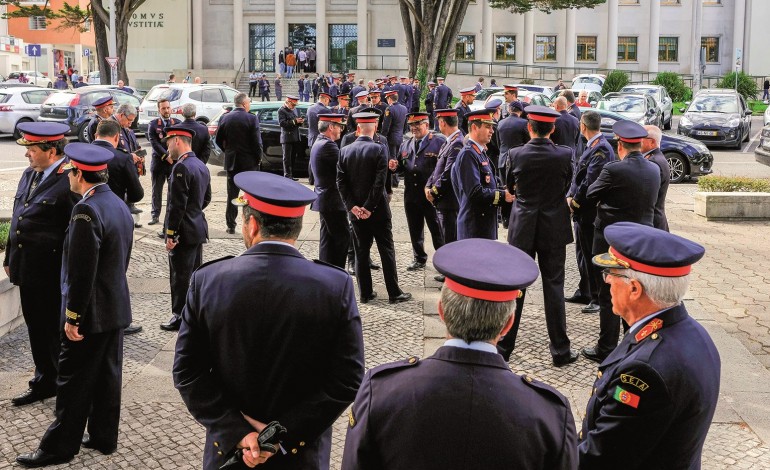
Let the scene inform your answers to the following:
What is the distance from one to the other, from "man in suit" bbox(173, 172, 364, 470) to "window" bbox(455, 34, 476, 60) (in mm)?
55905

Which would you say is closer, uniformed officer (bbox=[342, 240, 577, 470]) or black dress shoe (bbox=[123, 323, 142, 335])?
uniformed officer (bbox=[342, 240, 577, 470])

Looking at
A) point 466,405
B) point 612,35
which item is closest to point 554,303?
point 466,405

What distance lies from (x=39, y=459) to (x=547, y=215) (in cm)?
425

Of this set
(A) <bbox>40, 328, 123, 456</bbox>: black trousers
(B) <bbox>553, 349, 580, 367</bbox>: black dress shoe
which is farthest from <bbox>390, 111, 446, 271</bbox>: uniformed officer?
(A) <bbox>40, 328, 123, 456</bbox>: black trousers

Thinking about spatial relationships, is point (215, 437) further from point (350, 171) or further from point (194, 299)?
point (350, 171)

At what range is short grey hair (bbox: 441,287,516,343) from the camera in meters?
2.76

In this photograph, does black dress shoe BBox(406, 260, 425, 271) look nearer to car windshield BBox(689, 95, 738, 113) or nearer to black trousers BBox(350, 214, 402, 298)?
black trousers BBox(350, 214, 402, 298)

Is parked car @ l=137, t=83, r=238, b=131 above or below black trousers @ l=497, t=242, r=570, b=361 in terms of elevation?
above

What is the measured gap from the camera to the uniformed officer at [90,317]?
552 cm

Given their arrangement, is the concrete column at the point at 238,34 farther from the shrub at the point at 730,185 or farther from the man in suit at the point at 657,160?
the man in suit at the point at 657,160

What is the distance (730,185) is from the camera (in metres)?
14.9

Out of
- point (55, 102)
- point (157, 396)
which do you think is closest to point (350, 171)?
point (157, 396)

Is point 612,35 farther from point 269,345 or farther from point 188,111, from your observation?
point 269,345

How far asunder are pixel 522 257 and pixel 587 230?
6.03 metres
